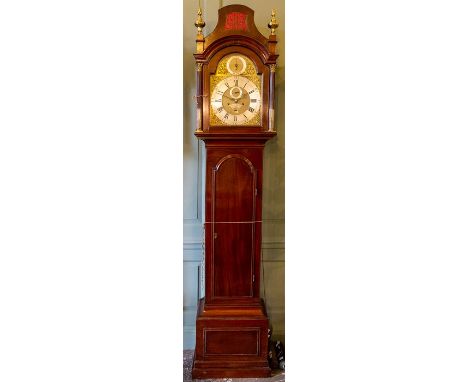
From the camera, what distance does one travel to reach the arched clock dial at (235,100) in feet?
5.85

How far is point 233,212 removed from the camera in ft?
5.89

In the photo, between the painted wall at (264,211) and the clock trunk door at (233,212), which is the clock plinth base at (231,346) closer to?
the clock trunk door at (233,212)

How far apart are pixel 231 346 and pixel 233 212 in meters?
0.60

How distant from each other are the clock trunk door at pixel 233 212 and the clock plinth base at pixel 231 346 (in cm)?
24

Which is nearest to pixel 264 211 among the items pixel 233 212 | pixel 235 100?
pixel 233 212

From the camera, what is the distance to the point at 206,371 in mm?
1791

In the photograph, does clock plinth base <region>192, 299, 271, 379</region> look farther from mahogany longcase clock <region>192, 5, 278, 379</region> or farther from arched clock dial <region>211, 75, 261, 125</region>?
arched clock dial <region>211, 75, 261, 125</region>

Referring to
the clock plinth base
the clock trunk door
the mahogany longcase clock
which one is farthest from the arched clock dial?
the clock plinth base

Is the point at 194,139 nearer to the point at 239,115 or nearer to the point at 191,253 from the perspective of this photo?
the point at 239,115

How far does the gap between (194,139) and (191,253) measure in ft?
1.96

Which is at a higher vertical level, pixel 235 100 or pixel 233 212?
pixel 235 100

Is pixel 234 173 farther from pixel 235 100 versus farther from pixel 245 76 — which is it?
pixel 245 76

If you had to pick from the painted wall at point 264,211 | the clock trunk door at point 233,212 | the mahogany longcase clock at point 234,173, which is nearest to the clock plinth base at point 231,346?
the mahogany longcase clock at point 234,173

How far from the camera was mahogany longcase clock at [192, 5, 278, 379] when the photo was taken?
176cm
